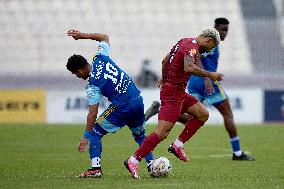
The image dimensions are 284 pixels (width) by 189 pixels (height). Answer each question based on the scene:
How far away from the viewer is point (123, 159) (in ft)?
47.5

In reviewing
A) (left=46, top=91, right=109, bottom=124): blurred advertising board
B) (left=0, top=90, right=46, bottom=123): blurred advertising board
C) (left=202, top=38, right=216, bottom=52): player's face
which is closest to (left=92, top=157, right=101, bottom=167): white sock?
(left=202, top=38, right=216, bottom=52): player's face

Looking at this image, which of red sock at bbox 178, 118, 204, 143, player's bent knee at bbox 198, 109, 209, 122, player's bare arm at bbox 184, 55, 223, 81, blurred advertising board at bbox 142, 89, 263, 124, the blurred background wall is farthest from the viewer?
the blurred background wall

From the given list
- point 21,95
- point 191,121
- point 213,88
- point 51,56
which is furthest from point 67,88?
point 191,121

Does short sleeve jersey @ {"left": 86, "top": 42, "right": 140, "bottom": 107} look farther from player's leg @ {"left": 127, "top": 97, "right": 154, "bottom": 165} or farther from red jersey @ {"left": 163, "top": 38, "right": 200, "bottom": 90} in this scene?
red jersey @ {"left": 163, "top": 38, "right": 200, "bottom": 90}

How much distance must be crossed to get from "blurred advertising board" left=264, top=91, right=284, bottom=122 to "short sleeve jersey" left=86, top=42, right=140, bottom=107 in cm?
1547

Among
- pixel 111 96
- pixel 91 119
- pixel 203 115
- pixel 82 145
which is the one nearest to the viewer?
pixel 82 145

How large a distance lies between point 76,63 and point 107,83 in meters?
0.50

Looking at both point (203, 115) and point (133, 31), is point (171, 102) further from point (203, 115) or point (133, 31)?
point (133, 31)

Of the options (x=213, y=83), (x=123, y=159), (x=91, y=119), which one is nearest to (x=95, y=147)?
(x=91, y=119)

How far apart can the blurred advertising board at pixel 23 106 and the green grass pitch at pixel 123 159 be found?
2.81 m

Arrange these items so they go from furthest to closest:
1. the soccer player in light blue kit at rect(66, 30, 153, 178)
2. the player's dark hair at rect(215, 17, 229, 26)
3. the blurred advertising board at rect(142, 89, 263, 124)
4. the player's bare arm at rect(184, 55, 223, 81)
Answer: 1. the blurred advertising board at rect(142, 89, 263, 124)
2. the player's dark hair at rect(215, 17, 229, 26)
3. the soccer player in light blue kit at rect(66, 30, 153, 178)
4. the player's bare arm at rect(184, 55, 223, 81)

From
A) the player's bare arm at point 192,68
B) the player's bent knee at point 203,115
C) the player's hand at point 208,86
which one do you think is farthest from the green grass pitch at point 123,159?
the player's bare arm at point 192,68

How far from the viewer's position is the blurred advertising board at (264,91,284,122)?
85.5ft

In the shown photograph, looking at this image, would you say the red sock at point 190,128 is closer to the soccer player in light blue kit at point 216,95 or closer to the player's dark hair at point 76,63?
the soccer player in light blue kit at point 216,95
